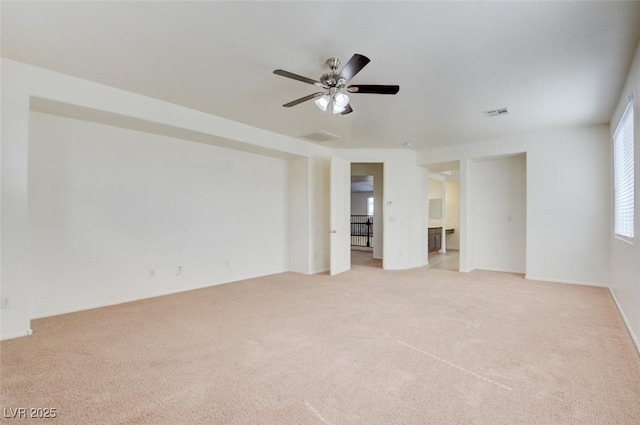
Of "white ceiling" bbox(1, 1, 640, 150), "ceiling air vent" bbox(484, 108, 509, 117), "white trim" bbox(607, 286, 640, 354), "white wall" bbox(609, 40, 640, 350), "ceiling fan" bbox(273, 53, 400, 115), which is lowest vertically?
"white trim" bbox(607, 286, 640, 354)

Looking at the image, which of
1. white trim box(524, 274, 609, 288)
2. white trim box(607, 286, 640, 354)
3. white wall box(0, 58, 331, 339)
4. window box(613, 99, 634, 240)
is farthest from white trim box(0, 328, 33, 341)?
white trim box(524, 274, 609, 288)

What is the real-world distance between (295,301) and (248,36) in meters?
3.21

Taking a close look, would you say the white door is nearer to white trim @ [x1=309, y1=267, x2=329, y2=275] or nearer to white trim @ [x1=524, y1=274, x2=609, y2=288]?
white trim @ [x1=309, y1=267, x2=329, y2=275]

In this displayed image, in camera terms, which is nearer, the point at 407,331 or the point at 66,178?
the point at 407,331

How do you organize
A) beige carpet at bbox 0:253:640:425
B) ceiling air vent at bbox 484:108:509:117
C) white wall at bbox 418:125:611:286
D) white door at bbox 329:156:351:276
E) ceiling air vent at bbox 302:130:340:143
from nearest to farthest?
beige carpet at bbox 0:253:640:425 → ceiling air vent at bbox 484:108:509:117 → white wall at bbox 418:125:611:286 → ceiling air vent at bbox 302:130:340:143 → white door at bbox 329:156:351:276

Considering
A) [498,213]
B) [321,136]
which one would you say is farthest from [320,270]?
[498,213]

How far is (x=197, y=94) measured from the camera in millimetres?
3865

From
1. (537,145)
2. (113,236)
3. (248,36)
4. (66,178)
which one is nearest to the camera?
(248,36)

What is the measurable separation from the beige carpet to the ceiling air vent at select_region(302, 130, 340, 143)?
2954 mm

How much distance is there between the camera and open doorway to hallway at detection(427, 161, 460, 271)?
967cm

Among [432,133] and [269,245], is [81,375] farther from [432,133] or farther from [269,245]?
[432,133]

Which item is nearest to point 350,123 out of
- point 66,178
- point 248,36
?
point 248,36

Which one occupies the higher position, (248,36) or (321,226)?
(248,36)

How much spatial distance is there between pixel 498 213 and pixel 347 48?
18.0ft
